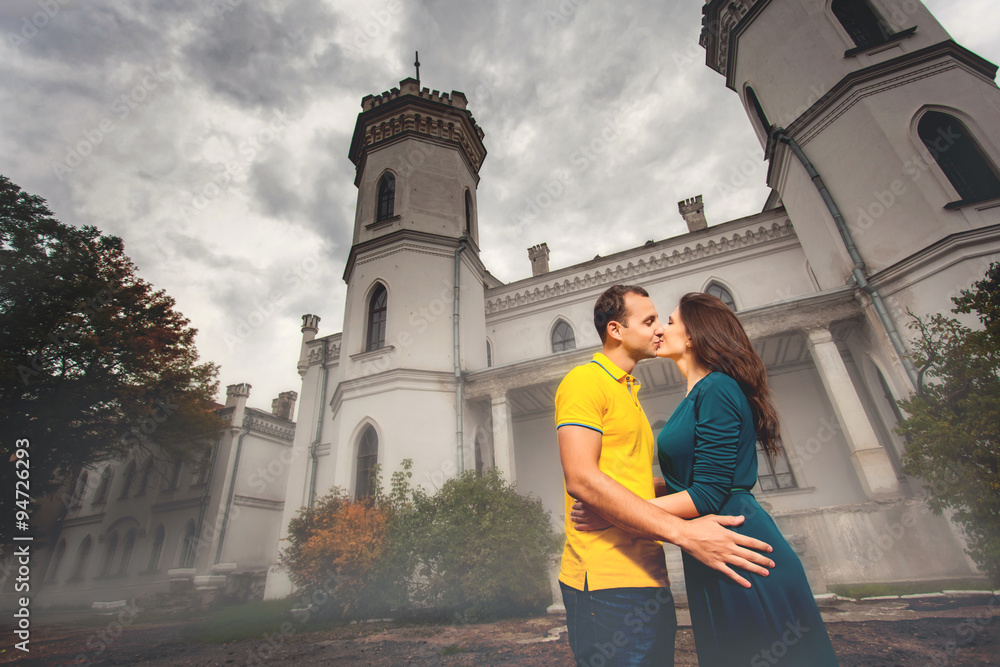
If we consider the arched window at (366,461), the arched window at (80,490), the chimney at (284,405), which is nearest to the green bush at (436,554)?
the arched window at (366,461)

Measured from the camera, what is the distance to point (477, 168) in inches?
712

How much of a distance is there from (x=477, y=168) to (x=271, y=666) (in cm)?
1688

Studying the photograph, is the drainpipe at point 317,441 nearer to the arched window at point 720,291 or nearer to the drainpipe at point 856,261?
the arched window at point 720,291

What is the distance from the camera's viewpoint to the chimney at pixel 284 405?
75.7 ft

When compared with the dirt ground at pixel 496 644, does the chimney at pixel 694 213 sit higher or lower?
higher

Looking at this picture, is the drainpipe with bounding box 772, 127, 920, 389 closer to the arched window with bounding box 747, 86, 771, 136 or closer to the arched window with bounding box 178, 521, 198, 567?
the arched window with bounding box 747, 86, 771, 136

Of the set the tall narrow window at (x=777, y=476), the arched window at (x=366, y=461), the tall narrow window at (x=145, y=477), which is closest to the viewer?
the arched window at (x=366, y=461)

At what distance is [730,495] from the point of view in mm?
1571

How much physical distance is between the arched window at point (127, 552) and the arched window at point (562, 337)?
71.2ft

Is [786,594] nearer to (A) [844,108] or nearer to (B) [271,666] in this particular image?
(B) [271,666]

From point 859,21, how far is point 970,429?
38.8ft

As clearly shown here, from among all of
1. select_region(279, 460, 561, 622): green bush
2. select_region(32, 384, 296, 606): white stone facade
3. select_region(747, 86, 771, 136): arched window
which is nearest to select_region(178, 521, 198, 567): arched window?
select_region(32, 384, 296, 606): white stone facade

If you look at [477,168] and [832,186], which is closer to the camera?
[832,186]

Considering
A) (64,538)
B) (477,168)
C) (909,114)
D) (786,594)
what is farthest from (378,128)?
(64,538)
